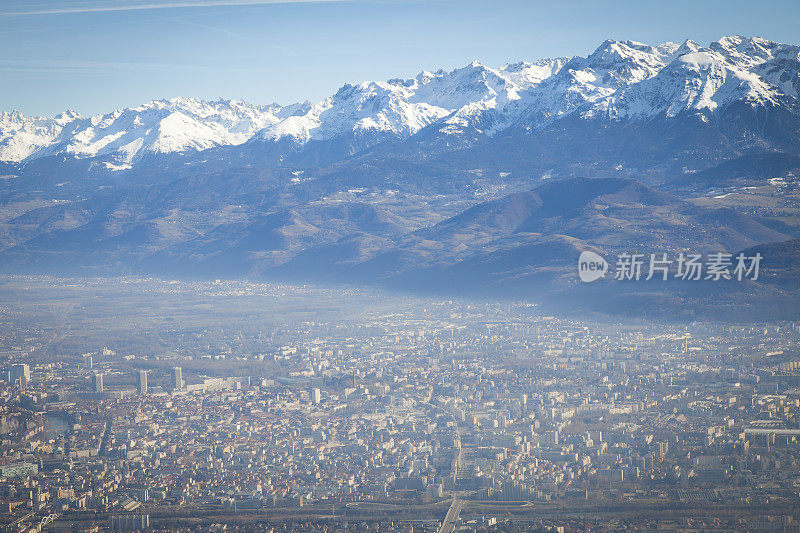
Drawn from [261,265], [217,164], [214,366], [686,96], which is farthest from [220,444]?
[217,164]

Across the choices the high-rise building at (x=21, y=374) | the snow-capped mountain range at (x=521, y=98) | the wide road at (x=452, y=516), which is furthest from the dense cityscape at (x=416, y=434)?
the snow-capped mountain range at (x=521, y=98)

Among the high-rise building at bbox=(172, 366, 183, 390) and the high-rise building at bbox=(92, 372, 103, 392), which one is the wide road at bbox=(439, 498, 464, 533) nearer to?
the high-rise building at bbox=(172, 366, 183, 390)

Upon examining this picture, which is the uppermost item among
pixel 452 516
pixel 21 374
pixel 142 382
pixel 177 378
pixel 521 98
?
pixel 521 98

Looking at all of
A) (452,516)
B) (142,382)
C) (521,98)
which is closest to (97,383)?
(142,382)

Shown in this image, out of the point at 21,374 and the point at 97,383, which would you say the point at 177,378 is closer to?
the point at 97,383

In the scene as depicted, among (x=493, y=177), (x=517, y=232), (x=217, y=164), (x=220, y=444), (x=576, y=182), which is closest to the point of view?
(x=220, y=444)

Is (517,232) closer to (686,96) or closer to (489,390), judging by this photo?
(686,96)
